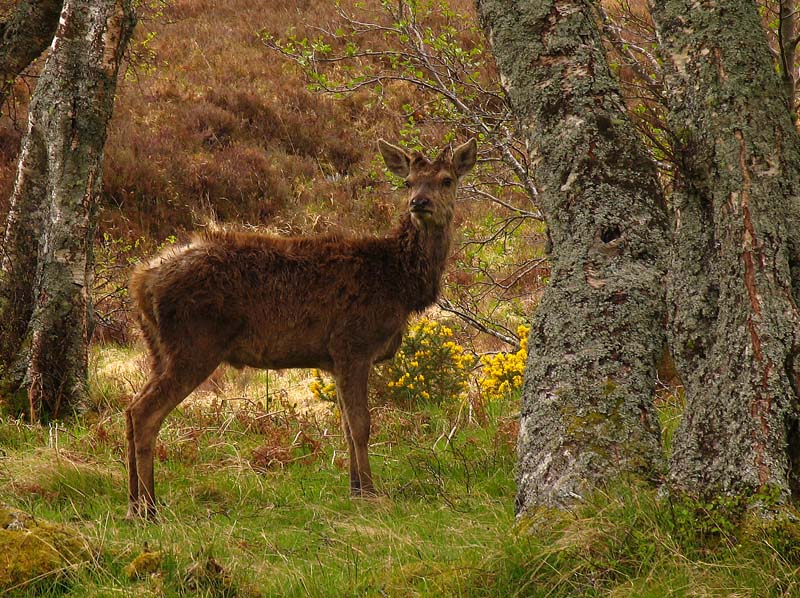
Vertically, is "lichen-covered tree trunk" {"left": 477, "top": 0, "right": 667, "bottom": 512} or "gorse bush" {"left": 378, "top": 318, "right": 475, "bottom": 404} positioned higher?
"lichen-covered tree trunk" {"left": 477, "top": 0, "right": 667, "bottom": 512}

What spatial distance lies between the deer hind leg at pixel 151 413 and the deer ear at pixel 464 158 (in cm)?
289

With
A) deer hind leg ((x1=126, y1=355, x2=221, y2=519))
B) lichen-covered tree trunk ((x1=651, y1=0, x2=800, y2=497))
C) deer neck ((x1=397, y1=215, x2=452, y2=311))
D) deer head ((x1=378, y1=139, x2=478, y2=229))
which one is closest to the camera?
lichen-covered tree trunk ((x1=651, y1=0, x2=800, y2=497))

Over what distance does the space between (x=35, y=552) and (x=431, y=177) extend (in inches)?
192

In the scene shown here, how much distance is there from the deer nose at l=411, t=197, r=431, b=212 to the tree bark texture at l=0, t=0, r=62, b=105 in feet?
13.9

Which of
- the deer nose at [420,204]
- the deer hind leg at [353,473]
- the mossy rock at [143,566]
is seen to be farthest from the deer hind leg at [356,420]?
the mossy rock at [143,566]

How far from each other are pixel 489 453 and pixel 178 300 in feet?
8.45

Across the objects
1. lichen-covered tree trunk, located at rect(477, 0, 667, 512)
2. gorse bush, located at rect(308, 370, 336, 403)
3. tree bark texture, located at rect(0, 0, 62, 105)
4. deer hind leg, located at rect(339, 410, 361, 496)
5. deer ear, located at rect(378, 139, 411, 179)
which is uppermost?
tree bark texture, located at rect(0, 0, 62, 105)

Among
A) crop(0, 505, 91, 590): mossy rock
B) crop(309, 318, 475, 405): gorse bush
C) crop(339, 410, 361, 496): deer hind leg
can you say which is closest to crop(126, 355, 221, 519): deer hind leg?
crop(339, 410, 361, 496): deer hind leg

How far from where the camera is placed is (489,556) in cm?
367

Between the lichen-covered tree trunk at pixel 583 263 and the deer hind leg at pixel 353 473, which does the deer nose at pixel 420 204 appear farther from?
the lichen-covered tree trunk at pixel 583 263

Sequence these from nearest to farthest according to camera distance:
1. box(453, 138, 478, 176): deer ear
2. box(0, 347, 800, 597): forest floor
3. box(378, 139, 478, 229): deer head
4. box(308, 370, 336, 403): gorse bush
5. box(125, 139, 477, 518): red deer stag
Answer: box(0, 347, 800, 597): forest floor < box(125, 139, 477, 518): red deer stag < box(378, 139, 478, 229): deer head < box(453, 138, 478, 176): deer ear < box(308, 370, 336, 403): gorse bush

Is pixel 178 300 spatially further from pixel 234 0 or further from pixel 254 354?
pixel 234 0

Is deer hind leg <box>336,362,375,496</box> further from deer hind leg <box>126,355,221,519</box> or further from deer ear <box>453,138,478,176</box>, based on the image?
deer ear <box>453,138,478,176</box>

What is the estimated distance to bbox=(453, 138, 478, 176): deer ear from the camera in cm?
809
